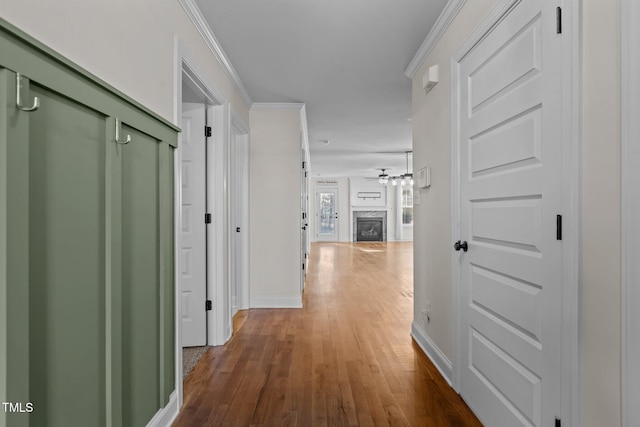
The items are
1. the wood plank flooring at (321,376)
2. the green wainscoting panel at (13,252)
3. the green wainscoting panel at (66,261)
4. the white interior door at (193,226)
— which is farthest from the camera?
the white interior door at (193,226)

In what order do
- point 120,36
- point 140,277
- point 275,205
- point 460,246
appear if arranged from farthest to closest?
1. point 275,205
2. point 460,246
3. point 140,277
4. point 120,36

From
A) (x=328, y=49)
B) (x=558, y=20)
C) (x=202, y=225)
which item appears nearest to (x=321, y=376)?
(x=202, y=225)

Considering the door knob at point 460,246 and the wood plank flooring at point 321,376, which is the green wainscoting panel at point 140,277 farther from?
the door knob at point 460,246

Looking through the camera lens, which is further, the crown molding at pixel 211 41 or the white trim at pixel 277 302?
the white trim at pixel 277 302

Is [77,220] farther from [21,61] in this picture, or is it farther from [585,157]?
[585,157]

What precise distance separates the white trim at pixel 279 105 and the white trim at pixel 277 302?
2263 mm

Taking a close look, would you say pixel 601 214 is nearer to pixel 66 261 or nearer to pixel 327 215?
pixel 66 261

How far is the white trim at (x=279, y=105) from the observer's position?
13.1 ft

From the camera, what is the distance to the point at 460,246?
2002 millimetres

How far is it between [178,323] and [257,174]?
239cm

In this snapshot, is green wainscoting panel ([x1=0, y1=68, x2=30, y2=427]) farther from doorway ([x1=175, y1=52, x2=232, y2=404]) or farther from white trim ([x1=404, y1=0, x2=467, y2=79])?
white trim ([x1=404, y1=0, x2=467, y2=79])

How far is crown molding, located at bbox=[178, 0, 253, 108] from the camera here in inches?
80.5

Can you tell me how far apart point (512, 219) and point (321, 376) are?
1.57 metres

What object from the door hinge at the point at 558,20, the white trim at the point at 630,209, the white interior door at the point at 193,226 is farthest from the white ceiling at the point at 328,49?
the white trim at the point at 630,209
